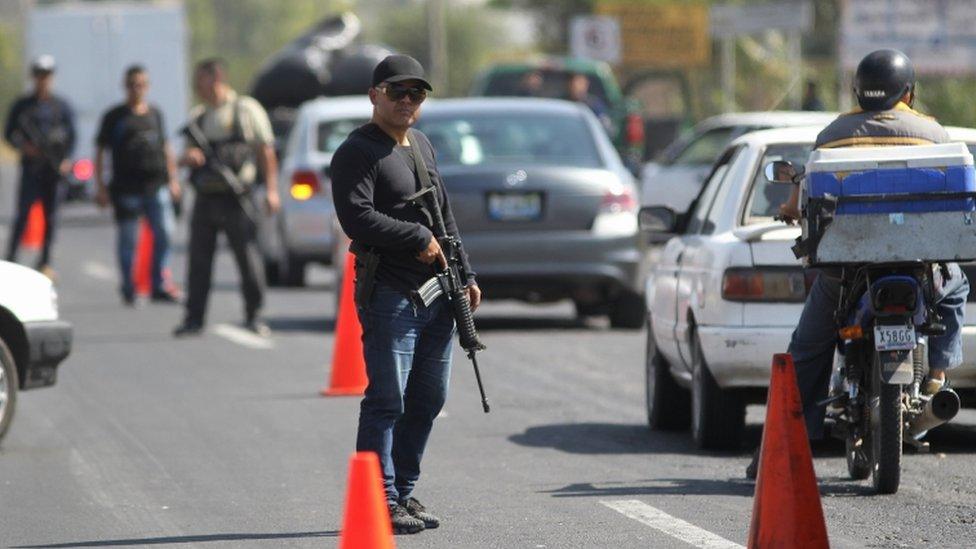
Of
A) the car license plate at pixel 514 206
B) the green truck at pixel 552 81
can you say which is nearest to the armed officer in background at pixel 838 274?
the car license plate at pixel 514 206

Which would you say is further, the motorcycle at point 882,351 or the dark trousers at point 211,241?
the dark trousers at point 211,241

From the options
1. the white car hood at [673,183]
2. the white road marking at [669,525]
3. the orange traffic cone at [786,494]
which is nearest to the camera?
the orange traffic cone at [786,494]

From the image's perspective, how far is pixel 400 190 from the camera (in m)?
8.12

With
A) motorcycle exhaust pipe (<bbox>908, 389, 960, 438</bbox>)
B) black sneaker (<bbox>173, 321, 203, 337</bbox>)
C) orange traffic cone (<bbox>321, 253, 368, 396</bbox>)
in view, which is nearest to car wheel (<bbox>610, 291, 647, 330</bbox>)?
black sneaker (<bbox>173, 321, 203, 337</bbox>)

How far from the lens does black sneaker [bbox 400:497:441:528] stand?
823 centimetres

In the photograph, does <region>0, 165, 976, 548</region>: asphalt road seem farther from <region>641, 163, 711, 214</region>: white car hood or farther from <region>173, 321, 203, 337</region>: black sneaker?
<region>641, 163, 711, 214</region>: white car hood

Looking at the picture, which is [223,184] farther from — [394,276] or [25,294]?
[394,276]

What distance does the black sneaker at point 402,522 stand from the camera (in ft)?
26.6

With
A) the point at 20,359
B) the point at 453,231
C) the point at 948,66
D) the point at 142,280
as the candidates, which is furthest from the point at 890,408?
the point at 948,66

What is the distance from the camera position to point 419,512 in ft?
27.0

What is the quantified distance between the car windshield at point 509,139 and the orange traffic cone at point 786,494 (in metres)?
8.89

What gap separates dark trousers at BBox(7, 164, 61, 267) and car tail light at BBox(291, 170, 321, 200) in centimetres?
230

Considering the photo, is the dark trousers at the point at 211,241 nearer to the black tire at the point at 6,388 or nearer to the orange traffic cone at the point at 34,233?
the black tire at the point at 6,388

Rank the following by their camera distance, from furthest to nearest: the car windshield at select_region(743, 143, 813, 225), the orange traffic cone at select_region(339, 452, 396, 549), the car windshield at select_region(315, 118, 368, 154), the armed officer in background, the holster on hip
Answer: the car windshield at select_region(315, 118, 368, 154)
the car windshield at select_region(743, 143, 813, 225)
the armed officer in background
the holster on hip
the orange traffic cone at select_region(339, 452, 396, 549)
